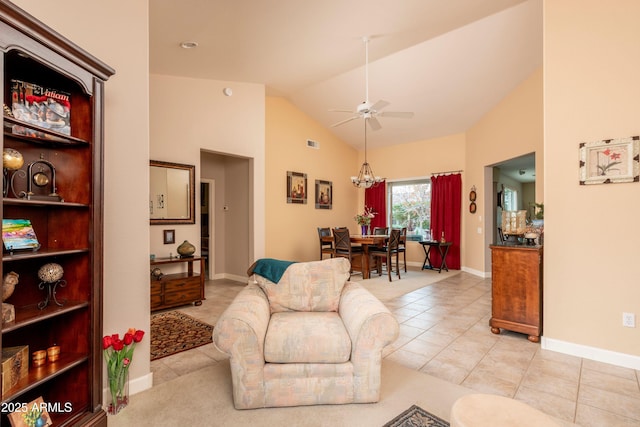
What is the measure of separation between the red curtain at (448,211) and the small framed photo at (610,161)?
4.43 metres

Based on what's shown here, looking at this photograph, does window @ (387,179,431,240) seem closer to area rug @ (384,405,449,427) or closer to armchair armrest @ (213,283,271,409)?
area rug @ (384,405,449,427)

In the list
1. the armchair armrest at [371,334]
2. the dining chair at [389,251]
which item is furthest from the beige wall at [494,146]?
the armchair armrest at [371,334]

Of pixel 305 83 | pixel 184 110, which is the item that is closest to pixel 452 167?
pixel 305 83

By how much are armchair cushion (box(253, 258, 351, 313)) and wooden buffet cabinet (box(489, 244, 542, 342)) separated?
1895 mm

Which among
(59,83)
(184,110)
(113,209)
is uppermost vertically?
(184,110)

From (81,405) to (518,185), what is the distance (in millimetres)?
12387

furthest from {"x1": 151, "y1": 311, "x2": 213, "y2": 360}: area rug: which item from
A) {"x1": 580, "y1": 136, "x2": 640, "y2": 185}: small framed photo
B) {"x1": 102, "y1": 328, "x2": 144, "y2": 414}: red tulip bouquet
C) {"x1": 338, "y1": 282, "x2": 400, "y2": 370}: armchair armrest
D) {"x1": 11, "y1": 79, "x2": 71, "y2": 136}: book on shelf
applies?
{"x1": 580, "y1": 136, "x2": 640, "y2": 185}: small framed photo

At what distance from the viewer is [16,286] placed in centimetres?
168

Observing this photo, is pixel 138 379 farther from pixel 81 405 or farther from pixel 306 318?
pixel 306 318

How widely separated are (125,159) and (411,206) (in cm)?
720

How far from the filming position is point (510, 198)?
9.88 metres

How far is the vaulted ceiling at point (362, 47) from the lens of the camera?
327 centimetres

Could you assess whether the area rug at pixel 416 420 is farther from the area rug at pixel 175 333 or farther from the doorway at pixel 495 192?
the doorway at pixel 495 192

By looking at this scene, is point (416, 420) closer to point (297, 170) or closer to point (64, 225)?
point (64, 225)
